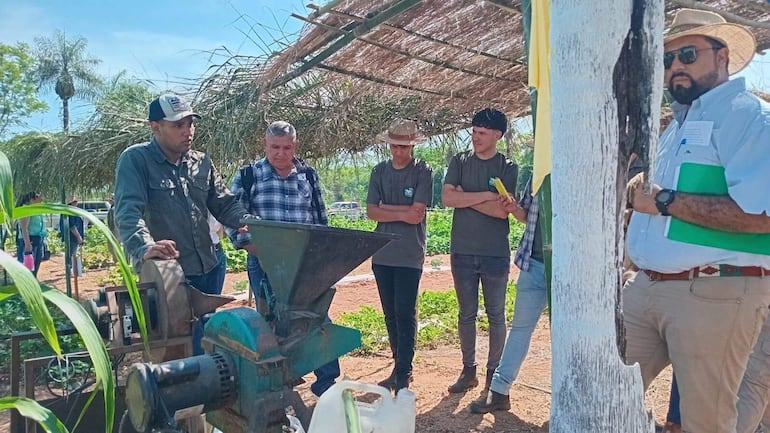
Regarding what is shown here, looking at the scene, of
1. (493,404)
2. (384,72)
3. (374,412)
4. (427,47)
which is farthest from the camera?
(384,72)

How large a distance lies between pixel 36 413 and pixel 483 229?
296cm

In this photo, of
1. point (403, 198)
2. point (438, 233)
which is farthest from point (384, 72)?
point (438, 233)

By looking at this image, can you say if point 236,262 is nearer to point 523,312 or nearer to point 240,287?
point 240,287

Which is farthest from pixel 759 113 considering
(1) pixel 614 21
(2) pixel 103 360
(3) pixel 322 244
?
(2) pixel 103 360

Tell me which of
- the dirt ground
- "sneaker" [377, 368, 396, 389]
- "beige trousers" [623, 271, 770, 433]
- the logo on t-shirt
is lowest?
the dirt ground

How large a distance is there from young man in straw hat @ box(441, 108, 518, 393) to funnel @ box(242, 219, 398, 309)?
Result: 2.11 meters

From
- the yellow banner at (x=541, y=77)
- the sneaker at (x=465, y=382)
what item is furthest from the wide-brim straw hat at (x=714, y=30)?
the sneaker at (x=465, y=382)

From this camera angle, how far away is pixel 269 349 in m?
1.61

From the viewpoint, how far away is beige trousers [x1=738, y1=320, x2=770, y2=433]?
2.49m

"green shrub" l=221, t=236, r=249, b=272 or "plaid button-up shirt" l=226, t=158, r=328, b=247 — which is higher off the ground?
"plaid button-up shirt" l=226, t=158, r=328, b=247

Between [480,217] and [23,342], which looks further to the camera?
[23,342]

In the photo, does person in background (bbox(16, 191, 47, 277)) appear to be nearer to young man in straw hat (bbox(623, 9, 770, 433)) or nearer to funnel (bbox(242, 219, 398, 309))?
funnel (bbox(242, 219, 398, 309))

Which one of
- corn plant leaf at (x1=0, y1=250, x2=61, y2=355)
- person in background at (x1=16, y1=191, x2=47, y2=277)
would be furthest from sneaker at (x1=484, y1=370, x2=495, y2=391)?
person in background at (x1=16, y1=191, x2=47, y2=277)

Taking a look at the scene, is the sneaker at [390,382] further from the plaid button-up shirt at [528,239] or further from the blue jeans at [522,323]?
the plaid button-up shirt at [528,239]
